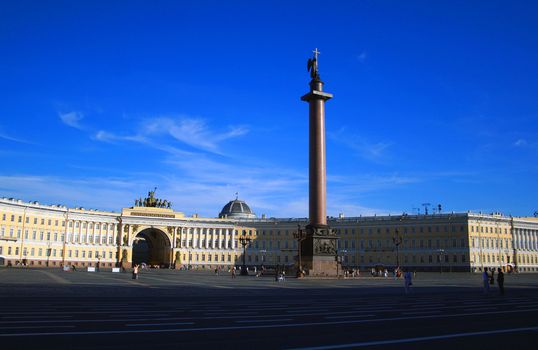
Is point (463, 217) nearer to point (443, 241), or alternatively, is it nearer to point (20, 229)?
point (443, 241)

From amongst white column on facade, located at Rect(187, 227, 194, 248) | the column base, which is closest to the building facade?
white column on facade, located at Rect(187, 227, 194, 248)

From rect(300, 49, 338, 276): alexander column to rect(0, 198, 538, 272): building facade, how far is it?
45.5m

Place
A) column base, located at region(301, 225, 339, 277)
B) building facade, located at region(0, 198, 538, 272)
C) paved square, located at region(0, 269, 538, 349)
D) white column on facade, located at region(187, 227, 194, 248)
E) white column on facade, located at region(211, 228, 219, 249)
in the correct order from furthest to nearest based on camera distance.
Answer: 1. white column on facade, located at region(211, 228, 219, 249)
2. white column on facade, located at region(187, 227, 194, 248)
3. building facade, located at region(0, 198, 538, 272)
4. column base, located at region(301, 225, 339, 277)
5. paved square, located at region(0, 269, 538, 349)

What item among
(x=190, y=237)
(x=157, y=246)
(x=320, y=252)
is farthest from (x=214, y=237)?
(x=320, y=252)

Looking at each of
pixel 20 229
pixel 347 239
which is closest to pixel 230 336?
pixel 20 229

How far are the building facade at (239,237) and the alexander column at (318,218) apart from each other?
45453 mm

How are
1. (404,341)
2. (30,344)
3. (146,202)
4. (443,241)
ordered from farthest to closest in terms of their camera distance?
1. (146,202)
2. (443,241)
3. (404,341)
4. (30,344)

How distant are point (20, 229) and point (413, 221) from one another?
82.2m

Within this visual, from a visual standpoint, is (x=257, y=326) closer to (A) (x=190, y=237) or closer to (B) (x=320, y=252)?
(B) (x=320, y=252)

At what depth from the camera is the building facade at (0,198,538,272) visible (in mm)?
110062

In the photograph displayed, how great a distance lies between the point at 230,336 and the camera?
494 inches

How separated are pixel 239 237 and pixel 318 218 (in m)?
78.2

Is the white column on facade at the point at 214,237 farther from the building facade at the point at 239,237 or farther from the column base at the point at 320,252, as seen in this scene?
the column base at the point at 320,252

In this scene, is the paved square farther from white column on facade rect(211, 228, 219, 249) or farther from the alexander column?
white column on facade rect(211, 228, 219, 249)
